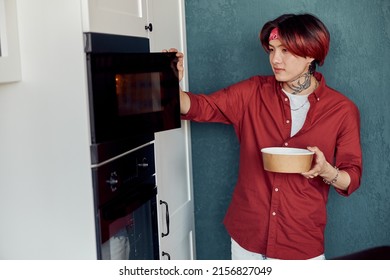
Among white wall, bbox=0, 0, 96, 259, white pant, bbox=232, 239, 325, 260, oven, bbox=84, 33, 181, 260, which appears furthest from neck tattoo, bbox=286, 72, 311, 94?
white wall, bbox=0, 0, 96, 259

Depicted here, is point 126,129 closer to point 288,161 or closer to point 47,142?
point 47,142

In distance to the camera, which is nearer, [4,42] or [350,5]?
[4,42]

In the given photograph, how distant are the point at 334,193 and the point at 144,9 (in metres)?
1.08

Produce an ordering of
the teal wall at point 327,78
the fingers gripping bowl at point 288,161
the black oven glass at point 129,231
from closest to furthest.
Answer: the black oven glass at point 129,231
the fingers gripping bowl at point 288,161
the teal wall at point 327,78

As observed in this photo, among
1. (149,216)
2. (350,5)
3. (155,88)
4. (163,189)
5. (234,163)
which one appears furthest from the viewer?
(234,163)

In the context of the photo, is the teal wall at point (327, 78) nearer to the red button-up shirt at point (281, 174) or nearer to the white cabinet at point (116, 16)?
the red button-up shirt at point (281, 174)

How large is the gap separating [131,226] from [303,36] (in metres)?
0.80

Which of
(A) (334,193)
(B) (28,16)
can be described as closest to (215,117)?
(A) (334,193)

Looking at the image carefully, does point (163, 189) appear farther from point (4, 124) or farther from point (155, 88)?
point (4, 124)

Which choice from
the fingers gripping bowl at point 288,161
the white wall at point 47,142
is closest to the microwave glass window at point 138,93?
the white wall at point 47,142

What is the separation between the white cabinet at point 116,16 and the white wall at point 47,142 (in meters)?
0.04

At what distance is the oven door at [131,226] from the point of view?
1.64 m

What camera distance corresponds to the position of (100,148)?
1.58 metres

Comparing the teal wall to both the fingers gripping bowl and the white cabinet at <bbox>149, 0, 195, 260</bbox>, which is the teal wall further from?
the fingers gripping bowl
